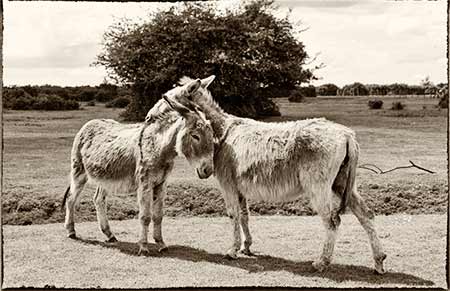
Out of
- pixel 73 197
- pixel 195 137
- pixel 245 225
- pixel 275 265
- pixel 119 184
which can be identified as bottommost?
pixel 275 265

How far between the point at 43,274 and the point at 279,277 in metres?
1.67

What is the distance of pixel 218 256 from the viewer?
4.13 metres

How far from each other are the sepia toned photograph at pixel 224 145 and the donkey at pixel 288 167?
0.01 metres

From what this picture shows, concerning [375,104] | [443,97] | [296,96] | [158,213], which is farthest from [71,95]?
[443,97]

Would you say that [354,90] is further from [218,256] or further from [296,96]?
[218,256]

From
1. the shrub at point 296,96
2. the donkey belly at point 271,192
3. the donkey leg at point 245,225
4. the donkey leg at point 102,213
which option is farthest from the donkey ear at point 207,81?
the donkey leg at point 102,213

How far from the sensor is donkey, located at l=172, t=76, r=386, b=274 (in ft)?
12.3

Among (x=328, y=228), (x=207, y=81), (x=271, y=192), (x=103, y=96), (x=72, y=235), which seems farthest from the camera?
(x=103, y=96)

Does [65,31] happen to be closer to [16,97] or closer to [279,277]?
[16,97]

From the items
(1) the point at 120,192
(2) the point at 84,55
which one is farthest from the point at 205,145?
(2) the point at 84,55

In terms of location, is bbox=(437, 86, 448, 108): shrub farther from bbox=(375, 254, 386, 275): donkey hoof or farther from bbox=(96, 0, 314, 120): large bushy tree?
bbox=(375, 254, 386, 275): donkey hoof

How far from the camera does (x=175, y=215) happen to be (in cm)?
454

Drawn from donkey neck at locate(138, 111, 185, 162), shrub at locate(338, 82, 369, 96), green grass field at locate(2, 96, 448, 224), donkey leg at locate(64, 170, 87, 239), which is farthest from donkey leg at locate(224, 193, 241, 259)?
shrub at locate(338, 82, 369, 96)

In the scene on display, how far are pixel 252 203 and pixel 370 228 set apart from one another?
1.18 meters
